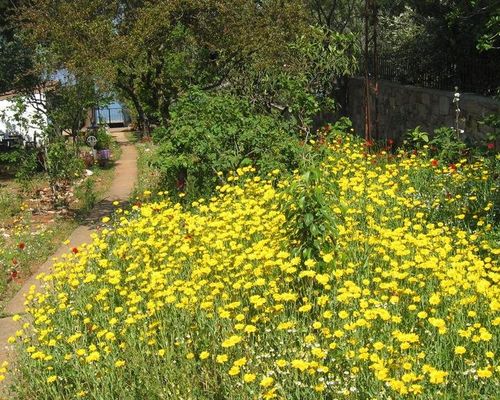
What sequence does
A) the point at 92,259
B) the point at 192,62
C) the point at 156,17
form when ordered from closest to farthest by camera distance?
1. the point at 92,259
2. the point at 156,17
3. the point at 192,62

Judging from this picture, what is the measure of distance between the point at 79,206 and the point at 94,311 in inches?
291

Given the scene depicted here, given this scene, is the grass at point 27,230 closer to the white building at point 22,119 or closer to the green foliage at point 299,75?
the white building at point 22,119

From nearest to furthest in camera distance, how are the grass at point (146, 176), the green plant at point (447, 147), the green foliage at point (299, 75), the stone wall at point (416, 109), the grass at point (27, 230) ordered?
1. the grass at point (27, 230)
2. the green plant at point (447, 147)
3. the stone wall at point (416, 109)
4. the green foliage at point (299, 75)
5. the grass at point (146, 176)

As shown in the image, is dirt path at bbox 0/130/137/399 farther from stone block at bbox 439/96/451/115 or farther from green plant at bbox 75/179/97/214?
stone block at bbox 439/96/451/115

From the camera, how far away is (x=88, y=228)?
31.9 feet

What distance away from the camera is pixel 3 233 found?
991 centimetres

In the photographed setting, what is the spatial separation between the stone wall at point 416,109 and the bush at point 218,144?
8.76ft

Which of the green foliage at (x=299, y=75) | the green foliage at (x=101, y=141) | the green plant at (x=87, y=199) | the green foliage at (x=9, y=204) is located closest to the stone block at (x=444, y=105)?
the green foliage at (x=299, y=75)

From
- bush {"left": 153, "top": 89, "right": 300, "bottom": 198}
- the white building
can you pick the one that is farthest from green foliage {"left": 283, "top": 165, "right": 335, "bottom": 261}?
the white building

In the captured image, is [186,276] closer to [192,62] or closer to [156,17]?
[156,17]

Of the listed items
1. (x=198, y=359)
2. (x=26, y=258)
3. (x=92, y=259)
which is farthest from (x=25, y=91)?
(x=198, y=359)

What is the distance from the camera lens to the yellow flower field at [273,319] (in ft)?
10.5

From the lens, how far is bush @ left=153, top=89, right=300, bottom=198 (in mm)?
7977

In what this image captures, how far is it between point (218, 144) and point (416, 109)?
477 cm
